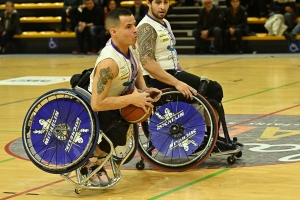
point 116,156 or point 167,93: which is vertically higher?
point 167,93

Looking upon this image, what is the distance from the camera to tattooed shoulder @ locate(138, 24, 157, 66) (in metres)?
6.10

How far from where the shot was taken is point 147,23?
6.21 m

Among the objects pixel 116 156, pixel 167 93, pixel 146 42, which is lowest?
pixel 116 156

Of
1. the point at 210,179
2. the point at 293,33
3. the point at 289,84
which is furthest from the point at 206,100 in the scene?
the point at 293,33

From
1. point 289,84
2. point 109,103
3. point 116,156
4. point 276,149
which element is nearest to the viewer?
point 109,103

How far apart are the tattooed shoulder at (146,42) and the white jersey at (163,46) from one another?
5cm

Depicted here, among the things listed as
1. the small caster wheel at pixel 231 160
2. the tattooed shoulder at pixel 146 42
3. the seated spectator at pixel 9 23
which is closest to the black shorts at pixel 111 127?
the tattooed shoulder at pixel 146 42

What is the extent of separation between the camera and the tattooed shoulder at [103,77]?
513 centimetres

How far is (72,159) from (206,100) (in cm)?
137

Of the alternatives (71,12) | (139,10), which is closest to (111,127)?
(139,10)

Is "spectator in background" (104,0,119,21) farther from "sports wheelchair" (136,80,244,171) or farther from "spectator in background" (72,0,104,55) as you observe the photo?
"sports wheelchair" (136,80,244,171)

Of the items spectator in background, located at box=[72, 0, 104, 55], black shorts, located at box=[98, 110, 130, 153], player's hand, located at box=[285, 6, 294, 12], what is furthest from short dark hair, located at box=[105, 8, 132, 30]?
spectator in background, located at box=[72, 0, 104, 55]

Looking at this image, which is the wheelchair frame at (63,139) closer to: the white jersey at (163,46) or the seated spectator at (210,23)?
the white jersey at (163,46)

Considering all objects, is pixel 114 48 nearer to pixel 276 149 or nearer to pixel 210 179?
pixel 210 179
